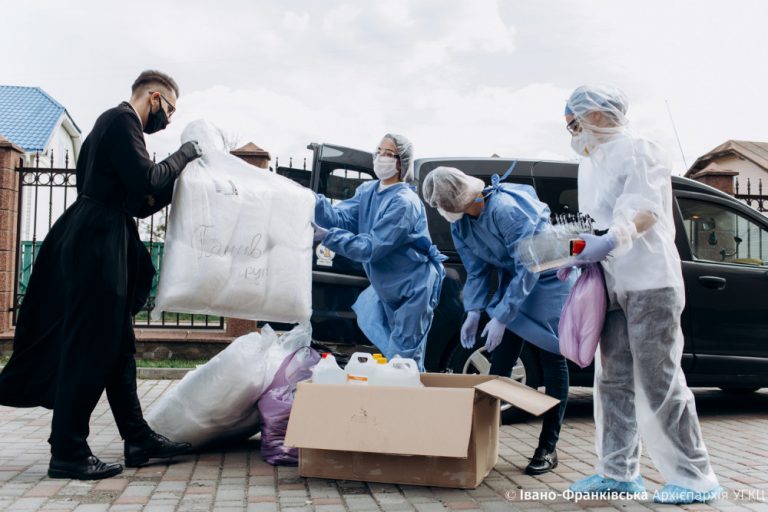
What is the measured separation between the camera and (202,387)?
3.79 meters

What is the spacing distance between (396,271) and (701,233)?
2.58 meters

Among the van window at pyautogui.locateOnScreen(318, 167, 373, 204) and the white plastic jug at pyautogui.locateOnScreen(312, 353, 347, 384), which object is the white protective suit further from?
the van window at pyautogui.locateOnScreen(318, 167, 373, 204)

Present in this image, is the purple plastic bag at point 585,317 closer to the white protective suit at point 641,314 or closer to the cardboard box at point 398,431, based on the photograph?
the white protective suit at point 641,314

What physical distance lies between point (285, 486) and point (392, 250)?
4.47ft

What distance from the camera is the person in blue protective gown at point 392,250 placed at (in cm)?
391

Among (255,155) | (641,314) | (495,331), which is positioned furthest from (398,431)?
(255,155)

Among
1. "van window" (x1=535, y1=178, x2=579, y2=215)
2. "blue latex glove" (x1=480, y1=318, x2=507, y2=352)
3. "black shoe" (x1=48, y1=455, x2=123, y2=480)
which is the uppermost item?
"van window" (x1=535, y1=178, x2=579, y2=215)

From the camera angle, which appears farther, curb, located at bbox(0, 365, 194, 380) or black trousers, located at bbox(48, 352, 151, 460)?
curb, located at bbox(0, 365, 194, 380)

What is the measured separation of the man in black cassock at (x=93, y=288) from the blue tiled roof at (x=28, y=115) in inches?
696

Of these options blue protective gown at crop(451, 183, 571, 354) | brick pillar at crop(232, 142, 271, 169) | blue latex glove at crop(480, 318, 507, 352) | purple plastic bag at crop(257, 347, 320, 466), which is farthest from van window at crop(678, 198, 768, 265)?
brick pillar at crop(232, 142, 271, 169)

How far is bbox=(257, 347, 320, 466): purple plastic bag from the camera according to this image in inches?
146

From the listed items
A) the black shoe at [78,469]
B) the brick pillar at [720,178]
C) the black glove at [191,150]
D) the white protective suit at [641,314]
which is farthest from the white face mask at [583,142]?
the brick pillar at [720,178]

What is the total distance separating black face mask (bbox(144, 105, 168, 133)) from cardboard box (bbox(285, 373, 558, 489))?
4.72ft

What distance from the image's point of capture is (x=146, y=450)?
3.63 m
